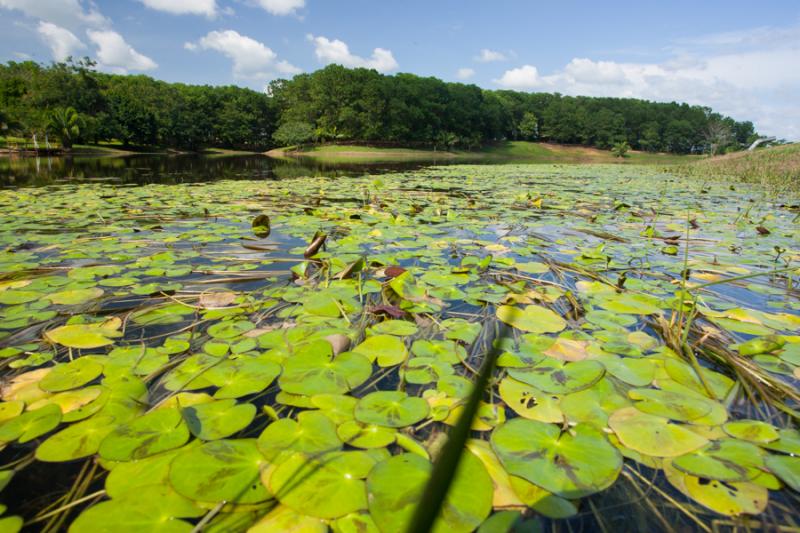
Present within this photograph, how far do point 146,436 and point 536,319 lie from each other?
5.02ft

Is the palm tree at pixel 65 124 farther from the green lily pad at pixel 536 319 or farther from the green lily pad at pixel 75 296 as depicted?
the green lily pad at pixel 536 319

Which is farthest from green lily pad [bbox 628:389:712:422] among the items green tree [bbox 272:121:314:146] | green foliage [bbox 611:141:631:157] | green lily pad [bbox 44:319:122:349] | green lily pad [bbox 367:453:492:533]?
green foliage [bbox 611:141:631:157]

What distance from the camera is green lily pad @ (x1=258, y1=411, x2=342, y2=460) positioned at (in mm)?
1012

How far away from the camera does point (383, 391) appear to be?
128 cm

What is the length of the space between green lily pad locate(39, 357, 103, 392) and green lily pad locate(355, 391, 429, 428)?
3.07ft

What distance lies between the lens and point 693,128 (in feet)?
198

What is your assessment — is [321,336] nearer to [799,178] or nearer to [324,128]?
[799,178]

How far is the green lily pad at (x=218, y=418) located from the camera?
1085 millimetres

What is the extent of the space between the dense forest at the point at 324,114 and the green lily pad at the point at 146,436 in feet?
106

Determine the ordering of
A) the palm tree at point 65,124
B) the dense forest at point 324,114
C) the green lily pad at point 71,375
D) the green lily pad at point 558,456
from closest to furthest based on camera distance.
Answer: the green lily pad at point 558,456 < the green lily pad at point 71,375 < the palm tree at point 65,124 < the dense forest at point 324,114

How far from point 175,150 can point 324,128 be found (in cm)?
1435

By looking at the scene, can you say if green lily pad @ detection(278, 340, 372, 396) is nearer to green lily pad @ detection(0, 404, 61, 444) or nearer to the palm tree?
green lily pad @ detection(0, 404, 61, 444)

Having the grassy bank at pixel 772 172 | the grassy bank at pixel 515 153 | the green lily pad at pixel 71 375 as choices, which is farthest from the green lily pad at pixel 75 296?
the grassy bank at pixel 515 153

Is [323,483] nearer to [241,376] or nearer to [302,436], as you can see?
[302,436]
